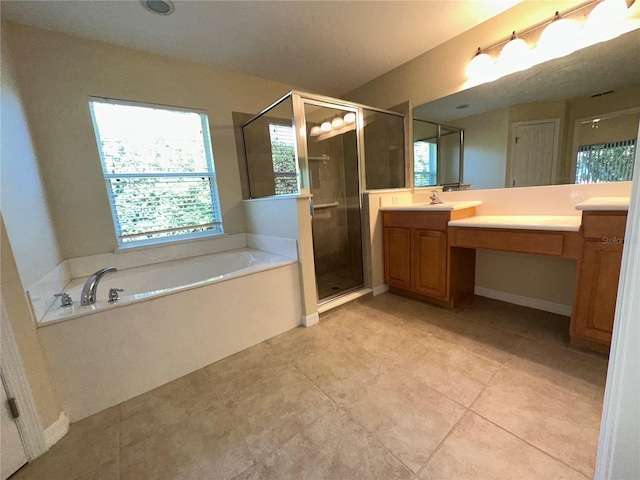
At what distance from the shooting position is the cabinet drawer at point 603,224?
134 cm

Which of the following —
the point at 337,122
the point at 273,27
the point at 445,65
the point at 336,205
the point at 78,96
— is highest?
the point at 273,27

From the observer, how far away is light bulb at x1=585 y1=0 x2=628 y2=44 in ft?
4.90

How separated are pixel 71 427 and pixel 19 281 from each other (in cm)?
80

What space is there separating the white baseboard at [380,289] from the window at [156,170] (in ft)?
6.16

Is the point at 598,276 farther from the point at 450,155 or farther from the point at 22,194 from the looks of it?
the point at 22,194

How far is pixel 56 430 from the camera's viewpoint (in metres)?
1.23

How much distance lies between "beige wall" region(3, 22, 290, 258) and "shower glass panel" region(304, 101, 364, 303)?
132 centimetres

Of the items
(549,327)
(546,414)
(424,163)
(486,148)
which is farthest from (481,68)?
(546,414)

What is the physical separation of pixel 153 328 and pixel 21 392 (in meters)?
0.53

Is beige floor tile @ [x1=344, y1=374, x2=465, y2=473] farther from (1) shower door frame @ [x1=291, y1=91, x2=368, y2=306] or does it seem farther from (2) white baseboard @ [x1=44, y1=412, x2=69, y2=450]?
(2) white baseboard @ [x1=44, y1=412, x2=69, y2=450]

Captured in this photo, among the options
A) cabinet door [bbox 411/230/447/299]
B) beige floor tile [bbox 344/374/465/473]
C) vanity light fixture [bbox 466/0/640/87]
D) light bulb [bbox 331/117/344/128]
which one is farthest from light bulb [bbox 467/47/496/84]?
beige floor tile [bbox 344/374/465/473]

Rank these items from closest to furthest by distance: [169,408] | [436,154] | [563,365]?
[169,408] → [563,365] → [436,154]

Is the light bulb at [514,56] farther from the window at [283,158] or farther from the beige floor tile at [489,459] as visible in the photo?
the beige floor tile at [489,459]

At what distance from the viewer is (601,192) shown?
1.72 metres
